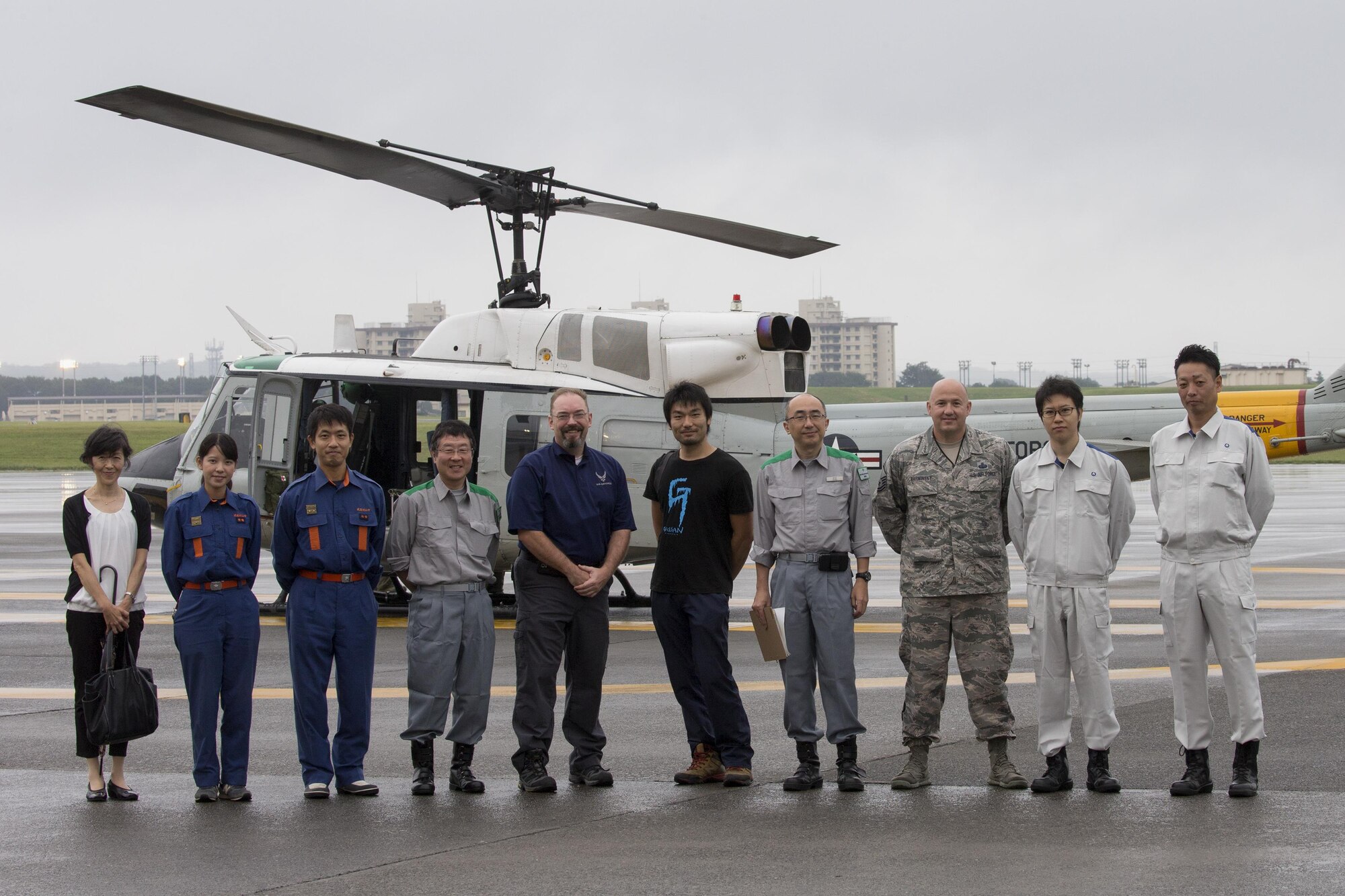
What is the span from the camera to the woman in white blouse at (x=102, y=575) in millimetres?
6590

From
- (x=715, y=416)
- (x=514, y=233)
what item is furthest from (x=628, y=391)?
(x=514, y=233)

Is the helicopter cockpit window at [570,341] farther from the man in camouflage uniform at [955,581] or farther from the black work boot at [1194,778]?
the black work boot at [1194,778]

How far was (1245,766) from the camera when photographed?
617 centimetres

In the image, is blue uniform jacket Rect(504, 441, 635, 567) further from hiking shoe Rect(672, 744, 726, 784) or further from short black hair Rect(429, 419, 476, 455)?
hiking shoe Rect(672, 744, 726, 784)

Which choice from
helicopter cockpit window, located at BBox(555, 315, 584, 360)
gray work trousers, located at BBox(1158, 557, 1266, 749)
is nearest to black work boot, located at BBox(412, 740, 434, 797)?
gray work trousers, located at BBox(1158, 557, 1266, 749)

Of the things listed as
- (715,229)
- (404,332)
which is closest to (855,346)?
(404,332)

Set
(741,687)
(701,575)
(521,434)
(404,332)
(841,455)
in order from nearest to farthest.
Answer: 1. (701,575)
2. (841,455)
3. (741,687)
4. (521,434)
5. (404,332)

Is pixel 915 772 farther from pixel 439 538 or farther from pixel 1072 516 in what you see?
pixel 439 538

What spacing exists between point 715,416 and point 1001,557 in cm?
686

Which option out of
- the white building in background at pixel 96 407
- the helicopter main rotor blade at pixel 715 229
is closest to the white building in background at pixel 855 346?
the white building in background at pixel 96 407

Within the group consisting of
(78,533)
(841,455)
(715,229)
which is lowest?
(78,533)

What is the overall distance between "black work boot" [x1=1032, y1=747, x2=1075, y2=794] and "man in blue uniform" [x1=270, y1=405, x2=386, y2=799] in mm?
3119

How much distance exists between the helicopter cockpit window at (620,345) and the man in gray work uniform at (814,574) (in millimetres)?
6698

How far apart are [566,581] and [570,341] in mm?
6967
